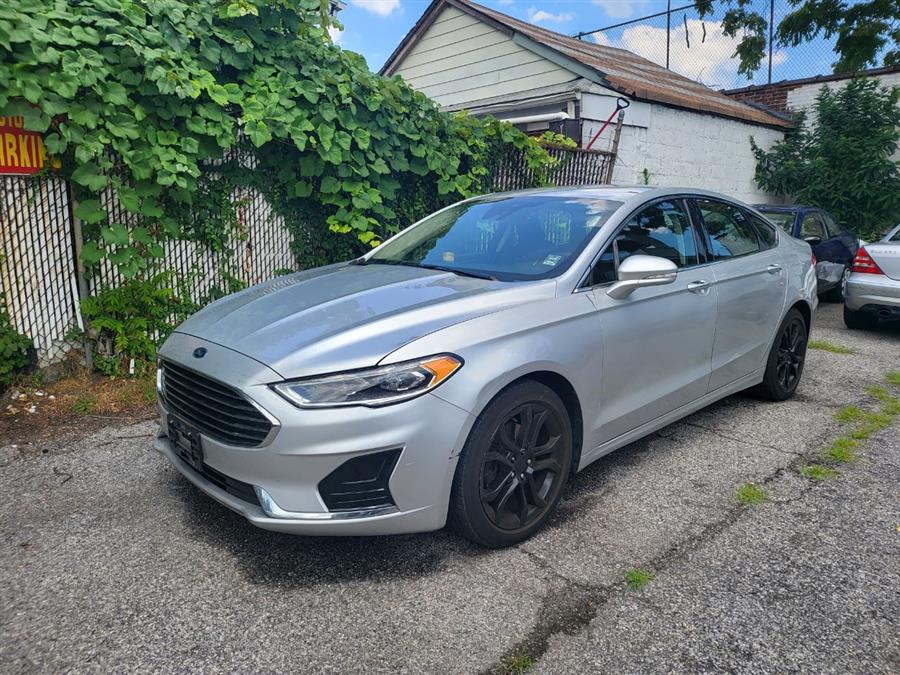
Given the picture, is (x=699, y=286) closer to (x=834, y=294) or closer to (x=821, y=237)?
(x=821, y=237)

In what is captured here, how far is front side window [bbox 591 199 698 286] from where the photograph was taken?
11.0 feet

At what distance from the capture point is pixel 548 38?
11.6 metres

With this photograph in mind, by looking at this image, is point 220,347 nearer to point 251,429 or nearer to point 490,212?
point 251,429

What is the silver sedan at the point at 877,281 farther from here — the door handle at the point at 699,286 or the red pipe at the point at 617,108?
the door handle at the point at 699,286

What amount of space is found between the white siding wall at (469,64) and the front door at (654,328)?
7.13 metres

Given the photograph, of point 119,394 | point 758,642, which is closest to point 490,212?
point 758,642

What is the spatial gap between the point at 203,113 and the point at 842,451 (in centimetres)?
488

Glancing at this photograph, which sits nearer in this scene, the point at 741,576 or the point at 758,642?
the point at 758,642

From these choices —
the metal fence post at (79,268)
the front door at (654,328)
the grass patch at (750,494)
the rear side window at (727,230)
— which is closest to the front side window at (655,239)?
the front door at (654,328)

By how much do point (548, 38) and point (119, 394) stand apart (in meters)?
9.80

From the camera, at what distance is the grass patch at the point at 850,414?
15.0ft

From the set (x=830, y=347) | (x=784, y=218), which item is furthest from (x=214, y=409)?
(x=784, y=218)

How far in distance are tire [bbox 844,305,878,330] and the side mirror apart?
17.7 ft

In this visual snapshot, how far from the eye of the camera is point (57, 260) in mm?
4691
